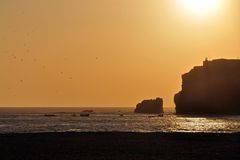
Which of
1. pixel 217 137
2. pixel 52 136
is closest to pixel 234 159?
pixel 217 137

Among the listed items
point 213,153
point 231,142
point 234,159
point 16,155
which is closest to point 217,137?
point 231,142

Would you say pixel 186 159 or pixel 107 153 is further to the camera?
pixel 107 153

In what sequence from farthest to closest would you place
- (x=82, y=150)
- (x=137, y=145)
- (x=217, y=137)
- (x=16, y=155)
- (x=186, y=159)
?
(x=217, y=137) → (x=137, y=145) → (x=82, y=150) → (x=16, y=155) → (x=186, y=159)

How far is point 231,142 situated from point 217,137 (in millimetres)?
8882

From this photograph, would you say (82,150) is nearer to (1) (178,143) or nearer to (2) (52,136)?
(1) (178,143)

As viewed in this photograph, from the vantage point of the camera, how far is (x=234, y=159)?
4688 cm

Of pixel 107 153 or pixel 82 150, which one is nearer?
pixel 107 153

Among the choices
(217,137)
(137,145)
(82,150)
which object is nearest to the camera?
(82,150)

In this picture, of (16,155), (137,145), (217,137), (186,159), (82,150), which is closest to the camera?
(186,159)

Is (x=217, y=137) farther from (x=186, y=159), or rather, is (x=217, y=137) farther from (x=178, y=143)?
(x=186, y=159)

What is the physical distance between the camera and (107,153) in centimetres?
5275

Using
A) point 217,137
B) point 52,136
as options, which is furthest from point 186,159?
point 52,136

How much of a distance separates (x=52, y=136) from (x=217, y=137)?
76.5 feet

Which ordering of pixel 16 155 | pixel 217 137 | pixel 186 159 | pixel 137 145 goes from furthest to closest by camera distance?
pixel 217 137 < pixel 137 145 < pixel 16 155 < pixel 186 159
